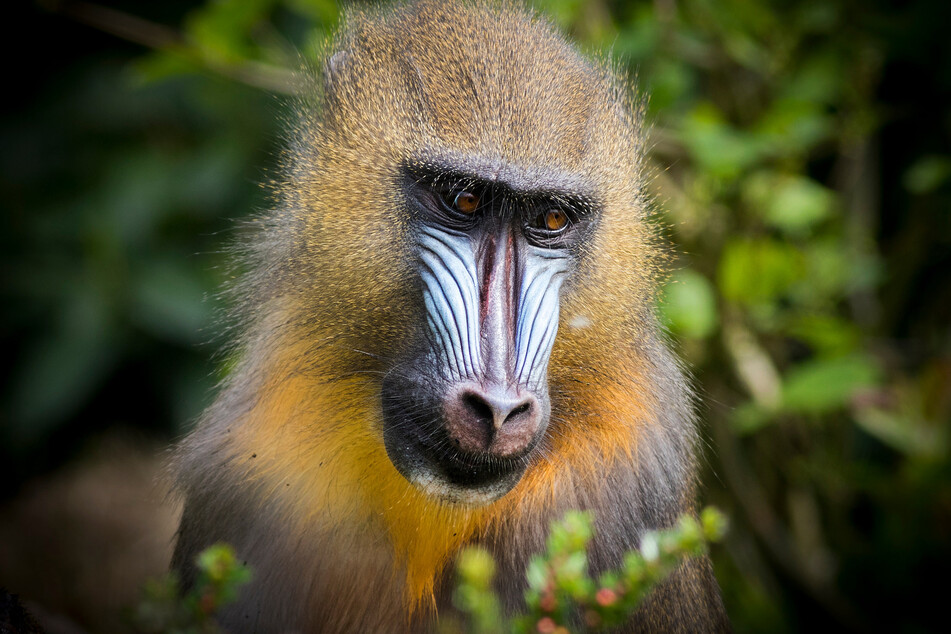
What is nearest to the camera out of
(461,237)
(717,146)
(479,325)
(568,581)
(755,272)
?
(568,581)

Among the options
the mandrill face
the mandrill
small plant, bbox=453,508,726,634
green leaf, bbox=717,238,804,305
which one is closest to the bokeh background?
green leaf, bbox=717,238,804,305

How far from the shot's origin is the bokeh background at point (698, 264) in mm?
3779

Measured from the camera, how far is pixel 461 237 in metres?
2.21

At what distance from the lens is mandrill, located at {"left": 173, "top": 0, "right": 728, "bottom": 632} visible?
215 centimetres

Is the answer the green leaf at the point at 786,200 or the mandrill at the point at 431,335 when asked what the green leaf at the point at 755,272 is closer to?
the green leaf at the point at 786,200

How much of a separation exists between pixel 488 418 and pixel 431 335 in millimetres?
296

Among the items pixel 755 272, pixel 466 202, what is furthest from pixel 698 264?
pixel 466 202

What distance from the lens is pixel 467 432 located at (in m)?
1.87

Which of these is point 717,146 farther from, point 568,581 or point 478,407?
point 568,581

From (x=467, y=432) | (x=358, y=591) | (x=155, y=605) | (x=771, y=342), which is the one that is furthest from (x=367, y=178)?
(x=771, y=342)

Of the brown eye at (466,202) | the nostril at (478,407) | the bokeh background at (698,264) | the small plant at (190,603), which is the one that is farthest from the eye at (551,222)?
the small plant at (190,603)

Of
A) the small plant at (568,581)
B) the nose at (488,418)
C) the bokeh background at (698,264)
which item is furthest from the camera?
the bokeh background at (698,264)

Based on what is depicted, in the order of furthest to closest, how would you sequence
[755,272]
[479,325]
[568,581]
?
[755,272] < [479,325] < [568,581]

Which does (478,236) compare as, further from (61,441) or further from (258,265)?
(61,441)
